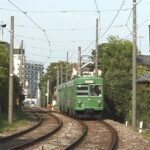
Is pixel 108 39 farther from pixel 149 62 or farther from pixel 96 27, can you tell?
pixel 96 27

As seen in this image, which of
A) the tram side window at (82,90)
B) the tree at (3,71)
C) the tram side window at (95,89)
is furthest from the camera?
the tram side window at (82,90)

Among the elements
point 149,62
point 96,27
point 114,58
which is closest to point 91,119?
point 96,27

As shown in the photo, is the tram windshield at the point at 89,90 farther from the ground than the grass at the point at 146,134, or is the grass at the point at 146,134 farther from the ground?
the tram windshield at the point at 89,90

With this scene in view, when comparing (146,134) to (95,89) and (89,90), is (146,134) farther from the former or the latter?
(89,90)

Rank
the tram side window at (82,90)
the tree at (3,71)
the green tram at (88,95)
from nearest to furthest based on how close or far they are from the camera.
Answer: the tree at (3,71), the green tram at (88,95), the tram side window at (82,90)

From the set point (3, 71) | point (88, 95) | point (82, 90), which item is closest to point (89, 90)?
point (88, 95)

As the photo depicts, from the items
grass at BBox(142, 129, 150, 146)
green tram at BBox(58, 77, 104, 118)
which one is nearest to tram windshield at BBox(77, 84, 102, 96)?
green tram at BBox(58, 77, 104, 118)

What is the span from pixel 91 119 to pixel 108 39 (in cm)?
3541

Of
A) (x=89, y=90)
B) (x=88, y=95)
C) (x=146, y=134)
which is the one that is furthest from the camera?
(x=89, y=90)

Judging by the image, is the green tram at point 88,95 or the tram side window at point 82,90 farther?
the tram side window at point 82,90

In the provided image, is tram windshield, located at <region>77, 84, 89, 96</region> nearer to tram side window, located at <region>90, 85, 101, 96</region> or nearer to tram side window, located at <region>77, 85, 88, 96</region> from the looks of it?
tram side window, located at <region>77, 85, 88, 96</region>

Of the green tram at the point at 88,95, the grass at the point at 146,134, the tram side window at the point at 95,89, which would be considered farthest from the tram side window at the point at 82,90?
the grass at the point at 146,134

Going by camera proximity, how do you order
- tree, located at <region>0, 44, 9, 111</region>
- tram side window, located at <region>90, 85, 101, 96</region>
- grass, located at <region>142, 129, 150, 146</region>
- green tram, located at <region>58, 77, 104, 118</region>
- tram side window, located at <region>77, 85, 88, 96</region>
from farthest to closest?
tram side window, located at <region>77, 85, 88, 96</region>
tram side window, located at <region>90, 85, 101, 96</region>
green tram, located at <region>58, 77, 104, 118</region>
tree, located at <region>0, 44, 9, 111</region>
grass, located at <region>142, 129, 150, 146</region>

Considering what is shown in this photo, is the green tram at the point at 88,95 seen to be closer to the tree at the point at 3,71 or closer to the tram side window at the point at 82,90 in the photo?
the tram side window at the point at 82,90
